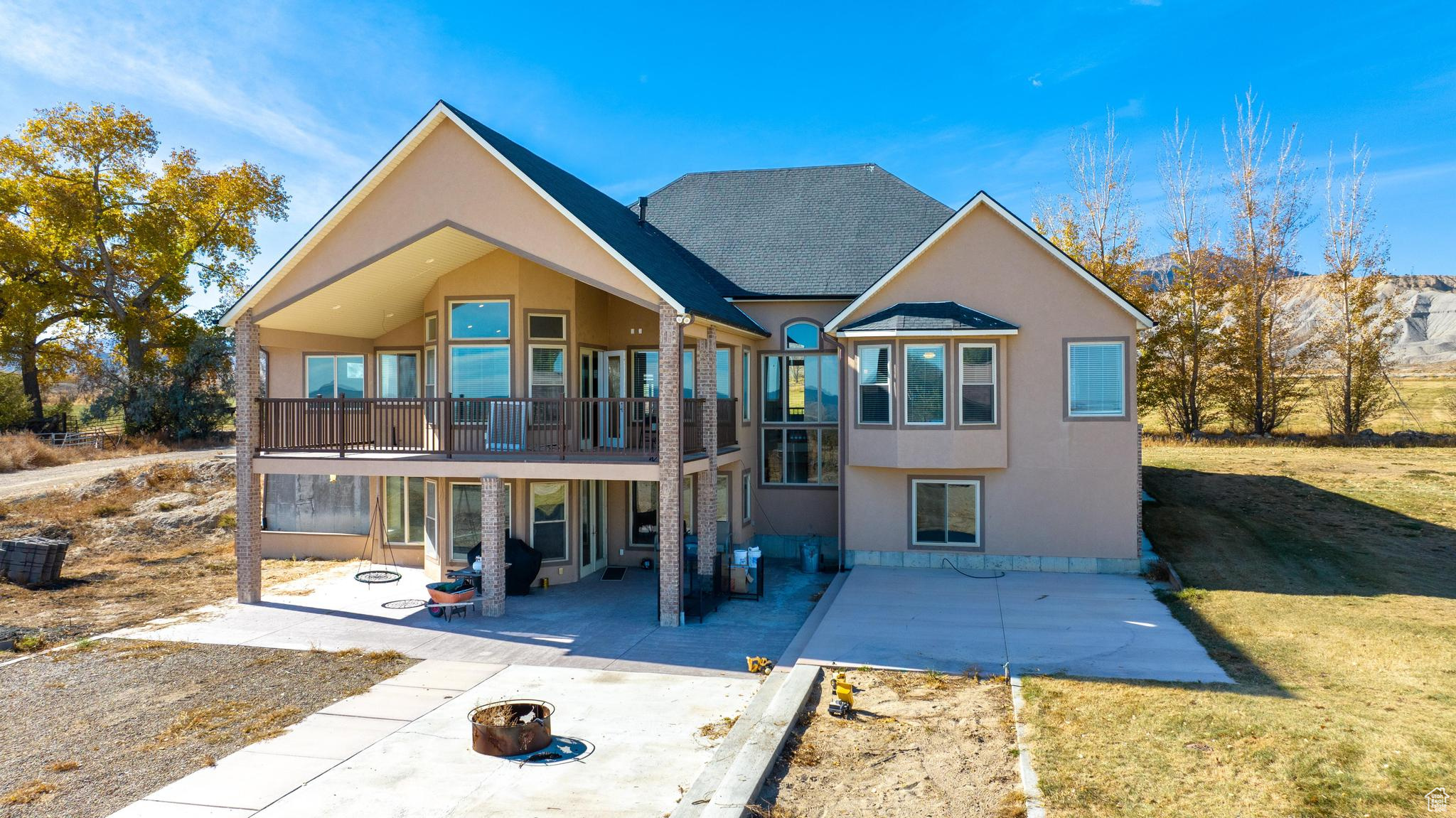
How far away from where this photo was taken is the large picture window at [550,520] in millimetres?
15930

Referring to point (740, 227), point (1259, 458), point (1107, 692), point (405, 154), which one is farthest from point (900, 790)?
point (1259, 458)

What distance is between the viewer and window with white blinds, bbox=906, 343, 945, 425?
16.4 meters

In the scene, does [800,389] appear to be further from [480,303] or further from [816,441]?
[480,303]

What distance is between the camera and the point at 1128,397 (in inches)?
631

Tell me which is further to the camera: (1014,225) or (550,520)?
(1014,225)

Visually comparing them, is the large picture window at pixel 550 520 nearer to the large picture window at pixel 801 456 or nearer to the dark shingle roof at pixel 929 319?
the large picture window at pixel 801 456

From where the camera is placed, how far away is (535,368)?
612 inches

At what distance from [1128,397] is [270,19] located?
18064 mm

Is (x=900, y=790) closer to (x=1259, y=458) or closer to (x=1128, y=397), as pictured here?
(x=1128, y=397)

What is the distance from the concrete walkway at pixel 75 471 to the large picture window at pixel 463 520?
53.2 feet

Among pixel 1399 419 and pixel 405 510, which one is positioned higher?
pixel 1399 419

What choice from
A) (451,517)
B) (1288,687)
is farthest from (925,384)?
(451,517)

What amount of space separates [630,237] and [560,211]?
2512 mm

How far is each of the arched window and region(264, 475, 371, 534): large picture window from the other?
9.96m
